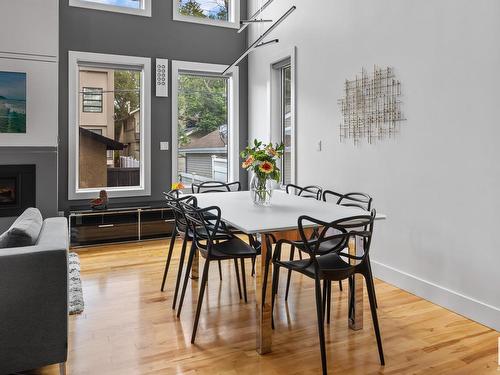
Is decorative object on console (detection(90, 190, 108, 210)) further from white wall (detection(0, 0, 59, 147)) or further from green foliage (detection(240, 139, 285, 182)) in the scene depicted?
green foliage (detection(240, 139, 285, 182))

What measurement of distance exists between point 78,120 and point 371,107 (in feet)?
12.5

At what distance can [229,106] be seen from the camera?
21.1 feet

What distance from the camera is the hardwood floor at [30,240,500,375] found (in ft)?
7.47

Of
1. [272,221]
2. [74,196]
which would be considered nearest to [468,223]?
[272,221]

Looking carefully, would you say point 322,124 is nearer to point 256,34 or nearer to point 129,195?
point 256,34

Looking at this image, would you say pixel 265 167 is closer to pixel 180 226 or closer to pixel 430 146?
pixel 180 226

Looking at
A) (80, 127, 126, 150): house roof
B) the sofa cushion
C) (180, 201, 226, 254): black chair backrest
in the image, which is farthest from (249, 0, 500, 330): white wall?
(80, 127, 126, 150): house roof

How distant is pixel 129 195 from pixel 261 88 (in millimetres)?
2440

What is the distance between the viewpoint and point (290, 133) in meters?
5.46

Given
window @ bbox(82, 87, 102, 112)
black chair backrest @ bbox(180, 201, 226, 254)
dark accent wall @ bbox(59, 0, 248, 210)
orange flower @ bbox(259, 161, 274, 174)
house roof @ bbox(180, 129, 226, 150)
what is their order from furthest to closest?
house roof @ bbox(180, 129, 226, 150)
window @ bbox(82, 87, 102, 112)
dark accent wall @ bbox(59, 0, 248, 210)
orange flower @ bbox(259, 161, 274, 174)
black chair backrest @ bbox(180, 201, 226, 254)

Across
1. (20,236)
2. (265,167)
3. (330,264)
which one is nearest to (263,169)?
(265,167)

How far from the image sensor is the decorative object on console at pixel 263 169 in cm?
306

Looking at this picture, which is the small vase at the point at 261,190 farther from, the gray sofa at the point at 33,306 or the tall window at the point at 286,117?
the tall window at the point at 286,117

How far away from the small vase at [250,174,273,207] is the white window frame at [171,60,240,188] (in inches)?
118
